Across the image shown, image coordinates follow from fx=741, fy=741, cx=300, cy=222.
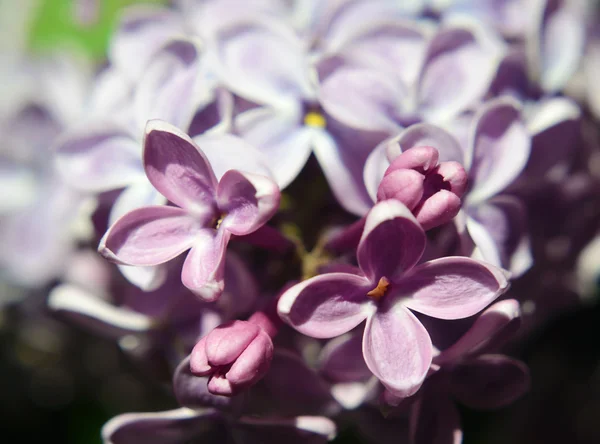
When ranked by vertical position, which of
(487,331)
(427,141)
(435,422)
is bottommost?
(435,422)

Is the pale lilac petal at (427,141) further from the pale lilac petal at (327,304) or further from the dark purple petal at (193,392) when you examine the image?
the dark purple petal at (193,392)

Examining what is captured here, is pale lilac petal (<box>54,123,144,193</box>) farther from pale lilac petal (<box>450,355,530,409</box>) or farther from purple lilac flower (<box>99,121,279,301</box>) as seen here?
pale lilac petal (<box>450,355,530,409</box>)

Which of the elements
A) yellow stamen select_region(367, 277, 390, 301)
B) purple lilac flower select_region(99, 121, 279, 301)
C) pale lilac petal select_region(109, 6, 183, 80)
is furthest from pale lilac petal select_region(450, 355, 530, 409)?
pale lilac petal select_region(109, 6, 183, 80)

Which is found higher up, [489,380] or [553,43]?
[553,43]

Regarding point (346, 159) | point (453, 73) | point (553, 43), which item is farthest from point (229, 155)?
point (553, 43)

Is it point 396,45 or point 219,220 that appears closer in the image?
point 219,220

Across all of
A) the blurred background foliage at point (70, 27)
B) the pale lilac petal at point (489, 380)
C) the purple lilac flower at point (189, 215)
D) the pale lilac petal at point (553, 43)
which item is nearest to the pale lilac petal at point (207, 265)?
the purple lilac flower at point (189, 215)

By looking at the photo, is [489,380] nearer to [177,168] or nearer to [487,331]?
[487,331]
